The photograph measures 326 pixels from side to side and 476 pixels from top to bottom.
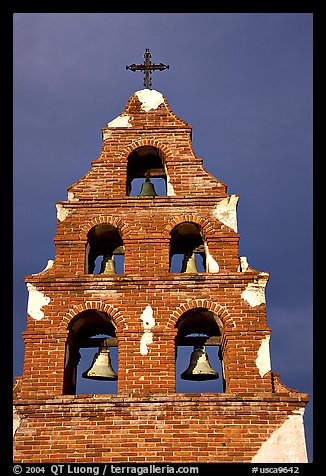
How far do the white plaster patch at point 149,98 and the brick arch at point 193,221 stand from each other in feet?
9.32

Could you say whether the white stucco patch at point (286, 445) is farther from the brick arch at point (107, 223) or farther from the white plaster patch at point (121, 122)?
the white plaster patch at point (121, 122)

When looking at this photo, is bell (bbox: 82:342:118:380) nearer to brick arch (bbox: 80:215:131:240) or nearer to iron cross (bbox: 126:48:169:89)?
brick arch (bbox: 80:215:131:240)

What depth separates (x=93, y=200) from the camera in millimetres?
13805

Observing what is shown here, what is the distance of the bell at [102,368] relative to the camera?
12.8 m

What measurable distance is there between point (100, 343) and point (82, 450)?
2.26 m

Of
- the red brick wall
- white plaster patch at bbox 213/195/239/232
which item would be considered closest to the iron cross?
white plaster patch at bbox 213/195/239/232

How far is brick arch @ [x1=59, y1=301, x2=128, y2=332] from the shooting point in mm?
12281

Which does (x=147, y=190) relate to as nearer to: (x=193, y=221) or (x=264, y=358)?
(x=193, y=221)

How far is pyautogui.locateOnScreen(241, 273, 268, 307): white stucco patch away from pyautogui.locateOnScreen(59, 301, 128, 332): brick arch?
6.38ft

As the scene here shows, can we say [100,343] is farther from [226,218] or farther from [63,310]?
[226,218]

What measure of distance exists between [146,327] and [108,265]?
2018mm

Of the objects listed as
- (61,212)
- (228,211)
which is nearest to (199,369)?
(228,211)
